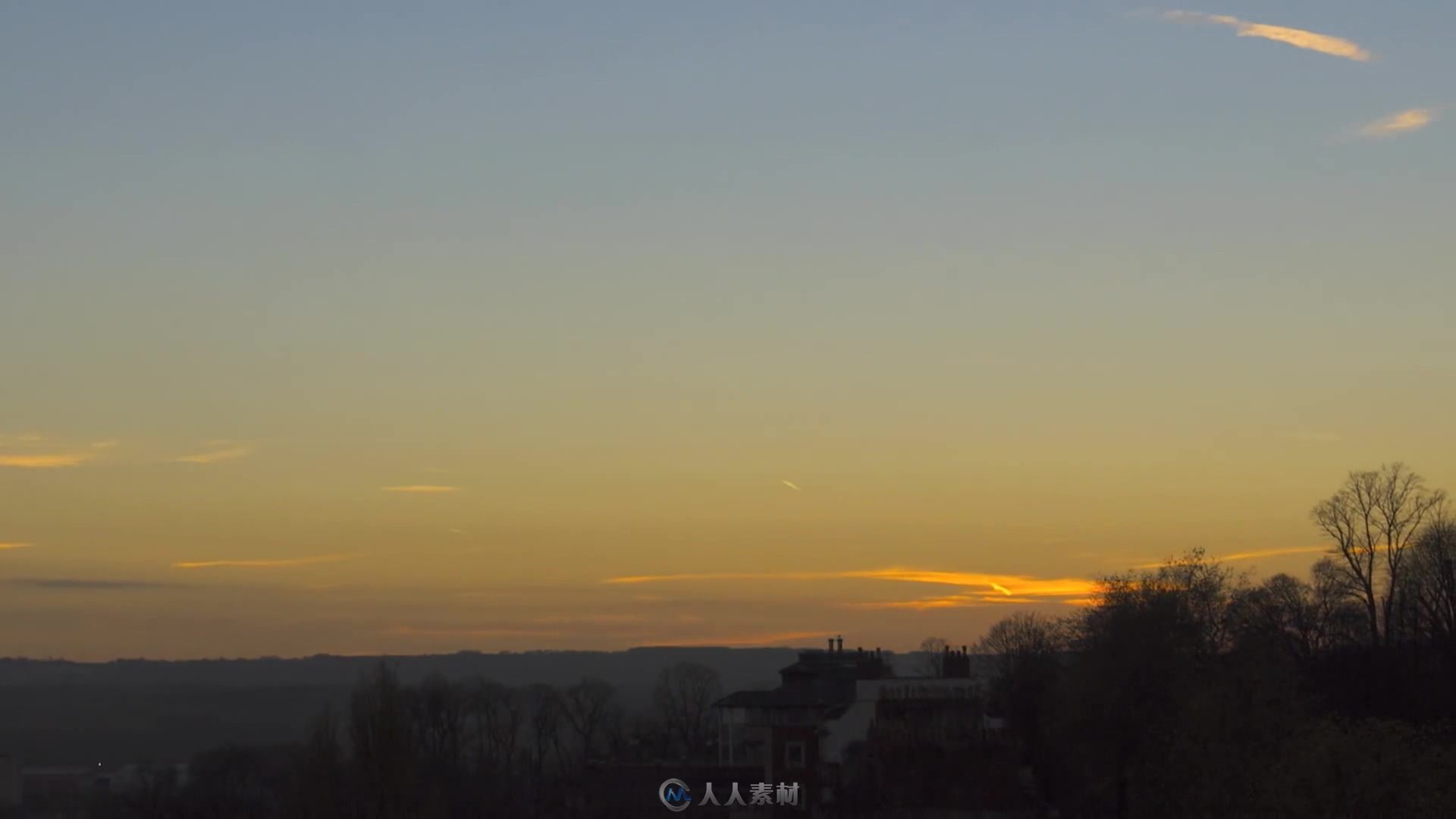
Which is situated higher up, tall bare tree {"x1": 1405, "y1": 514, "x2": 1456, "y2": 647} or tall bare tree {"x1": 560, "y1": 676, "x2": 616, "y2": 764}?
Result: tall bare tree {"x1": 1405, "y1": 514, "x2": 1456, "y2": 647}

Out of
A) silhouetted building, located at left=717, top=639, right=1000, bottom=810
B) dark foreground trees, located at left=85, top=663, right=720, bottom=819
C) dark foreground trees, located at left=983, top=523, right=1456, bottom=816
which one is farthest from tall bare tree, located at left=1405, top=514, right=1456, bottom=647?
dark foreground trees, located at left=85, top=663, right=720, bottom=819

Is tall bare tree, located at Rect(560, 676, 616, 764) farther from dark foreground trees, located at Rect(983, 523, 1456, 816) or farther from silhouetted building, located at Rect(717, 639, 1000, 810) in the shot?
dark foreground trees, located at Rect(983, 523, 1456, 816)

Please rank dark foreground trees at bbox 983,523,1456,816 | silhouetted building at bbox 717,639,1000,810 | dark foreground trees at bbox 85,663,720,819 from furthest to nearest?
silhouetted building at bbox 717,639,1000,810
dark foreground trees at bbox 85,663,720,819
dark foreground trees at bbox 983,523,1456,816

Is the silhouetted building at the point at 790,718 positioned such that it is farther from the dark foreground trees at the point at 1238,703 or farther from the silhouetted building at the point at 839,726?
the dark foreground trees at the point at 1238,703

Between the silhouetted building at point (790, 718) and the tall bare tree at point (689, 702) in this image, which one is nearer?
the silhouetted building at point (790, 718)

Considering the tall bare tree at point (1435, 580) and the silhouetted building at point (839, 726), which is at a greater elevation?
the tall bare tree at point (1435, 580)

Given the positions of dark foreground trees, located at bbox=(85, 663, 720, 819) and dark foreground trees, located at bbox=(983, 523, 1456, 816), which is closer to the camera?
dark foreground trees, located at bbox=(983, 523, 1456, 816)

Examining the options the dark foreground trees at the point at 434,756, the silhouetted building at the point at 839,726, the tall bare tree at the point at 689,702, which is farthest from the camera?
the tall bare tree at the point at 689,702

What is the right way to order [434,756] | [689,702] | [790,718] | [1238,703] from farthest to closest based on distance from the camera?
[689,702] < [434,756] < [790,718] < [1238,703]

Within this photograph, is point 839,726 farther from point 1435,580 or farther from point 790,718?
point 1435,580

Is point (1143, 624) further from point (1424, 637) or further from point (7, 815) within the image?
point (7, 815)

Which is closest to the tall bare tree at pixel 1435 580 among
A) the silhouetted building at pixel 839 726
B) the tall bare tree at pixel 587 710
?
the silhouetted building at pixel 839 726

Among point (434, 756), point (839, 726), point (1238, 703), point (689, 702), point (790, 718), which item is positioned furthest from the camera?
point (689, 702)

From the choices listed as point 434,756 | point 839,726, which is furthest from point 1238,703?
point 434,756
